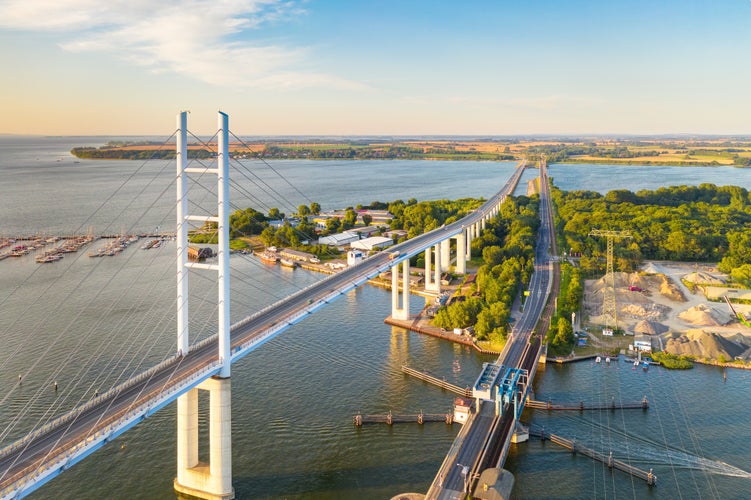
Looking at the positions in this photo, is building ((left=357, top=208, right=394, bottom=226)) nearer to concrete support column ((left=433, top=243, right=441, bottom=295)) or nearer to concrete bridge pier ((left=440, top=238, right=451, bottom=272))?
concrete bridge pier ((left=440, top=238, right=451, bottom=272))

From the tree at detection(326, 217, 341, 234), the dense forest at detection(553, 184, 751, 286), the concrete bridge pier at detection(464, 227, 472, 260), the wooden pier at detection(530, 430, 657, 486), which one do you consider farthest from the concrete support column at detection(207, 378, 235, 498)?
the tree at detection(326, 217, 341, 234)

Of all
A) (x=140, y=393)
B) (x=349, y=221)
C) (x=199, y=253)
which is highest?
(x=349, y=221)

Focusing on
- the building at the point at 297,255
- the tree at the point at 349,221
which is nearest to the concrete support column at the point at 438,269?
the building at the point at 297,255

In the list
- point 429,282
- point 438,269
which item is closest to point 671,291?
point 438,269

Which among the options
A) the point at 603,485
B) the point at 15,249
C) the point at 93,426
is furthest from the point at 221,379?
the point at 15,249

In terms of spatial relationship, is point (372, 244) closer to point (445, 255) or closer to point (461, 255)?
point (445, 255)

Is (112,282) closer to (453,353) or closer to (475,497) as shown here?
(453,353)
